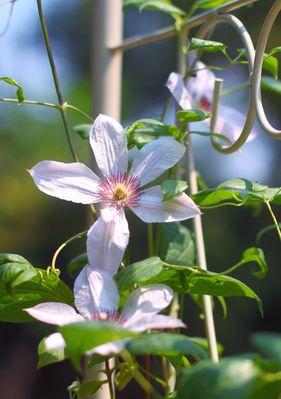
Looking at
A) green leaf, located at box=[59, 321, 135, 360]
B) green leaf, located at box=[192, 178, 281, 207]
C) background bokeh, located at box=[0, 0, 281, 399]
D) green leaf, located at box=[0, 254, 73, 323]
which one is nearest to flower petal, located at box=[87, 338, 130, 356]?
green leaf, located at box=[59, 321, 135, 360]

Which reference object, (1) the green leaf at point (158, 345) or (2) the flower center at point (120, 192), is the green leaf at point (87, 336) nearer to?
(1) the green leaf at point (158, 345)

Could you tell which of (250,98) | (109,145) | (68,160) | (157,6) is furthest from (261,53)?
(68,160)

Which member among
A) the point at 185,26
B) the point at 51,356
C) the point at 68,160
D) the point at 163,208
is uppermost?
Answer: the point at 68,160

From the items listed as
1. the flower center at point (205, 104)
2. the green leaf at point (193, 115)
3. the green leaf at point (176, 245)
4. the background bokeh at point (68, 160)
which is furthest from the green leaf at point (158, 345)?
the background bokeh at point (68, 160)

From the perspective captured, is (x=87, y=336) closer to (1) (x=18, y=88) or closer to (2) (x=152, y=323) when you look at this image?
(2) (x=152, y=323)

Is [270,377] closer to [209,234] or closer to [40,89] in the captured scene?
[209,234]
